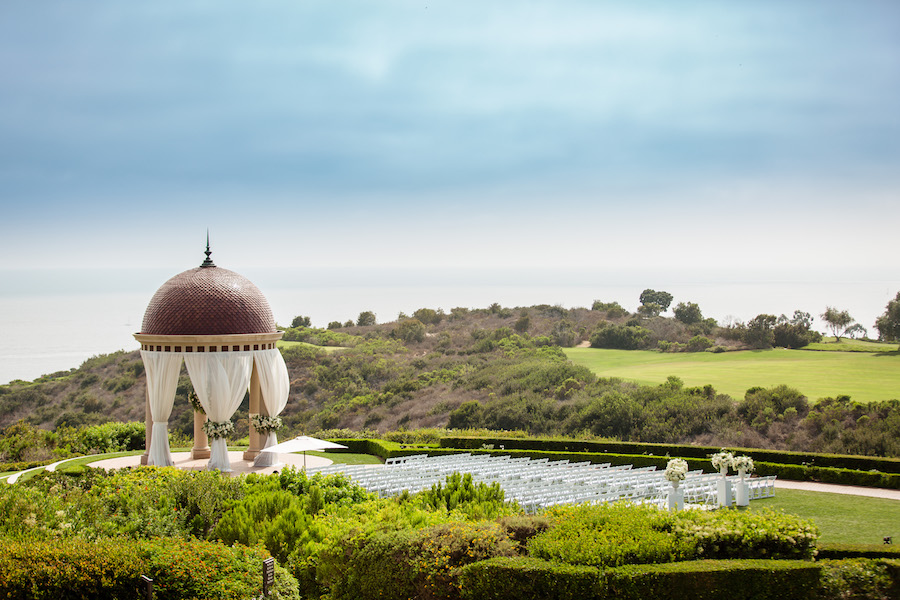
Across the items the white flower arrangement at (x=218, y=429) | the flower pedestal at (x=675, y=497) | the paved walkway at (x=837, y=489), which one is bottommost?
the paved walkway at (x=837, y=489)

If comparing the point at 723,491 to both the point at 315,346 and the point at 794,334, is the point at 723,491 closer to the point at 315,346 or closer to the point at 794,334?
the point at 794,334

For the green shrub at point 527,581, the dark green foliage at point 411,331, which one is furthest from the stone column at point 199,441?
the dark green foliage at point 411,331

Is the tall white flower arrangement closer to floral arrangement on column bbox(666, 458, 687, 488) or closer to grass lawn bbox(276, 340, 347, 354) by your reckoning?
floral arrangement on column bbox(666, 458, 687, 488)

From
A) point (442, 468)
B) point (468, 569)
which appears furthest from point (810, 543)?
point (442, 468)

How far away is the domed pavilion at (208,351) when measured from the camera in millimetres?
19906

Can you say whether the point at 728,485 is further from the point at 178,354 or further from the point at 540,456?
the point at 178,354

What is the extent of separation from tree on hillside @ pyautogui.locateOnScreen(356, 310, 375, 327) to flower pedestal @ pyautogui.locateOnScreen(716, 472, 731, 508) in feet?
182

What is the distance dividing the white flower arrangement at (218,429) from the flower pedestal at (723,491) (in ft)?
43.2

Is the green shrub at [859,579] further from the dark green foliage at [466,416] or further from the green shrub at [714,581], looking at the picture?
the dark green foliage at [466,416]

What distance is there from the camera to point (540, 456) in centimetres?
2461

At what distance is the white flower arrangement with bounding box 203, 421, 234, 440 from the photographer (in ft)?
64.8

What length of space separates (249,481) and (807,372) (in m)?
34.2

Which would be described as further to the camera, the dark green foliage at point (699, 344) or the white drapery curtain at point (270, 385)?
the dark green foliage at point (699, 344)

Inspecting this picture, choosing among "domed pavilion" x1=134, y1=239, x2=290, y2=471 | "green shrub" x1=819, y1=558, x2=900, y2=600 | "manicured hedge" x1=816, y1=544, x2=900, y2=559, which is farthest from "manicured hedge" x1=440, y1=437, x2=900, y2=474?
"green shrub" x1=819, y1=558, x2=900, y2=600
